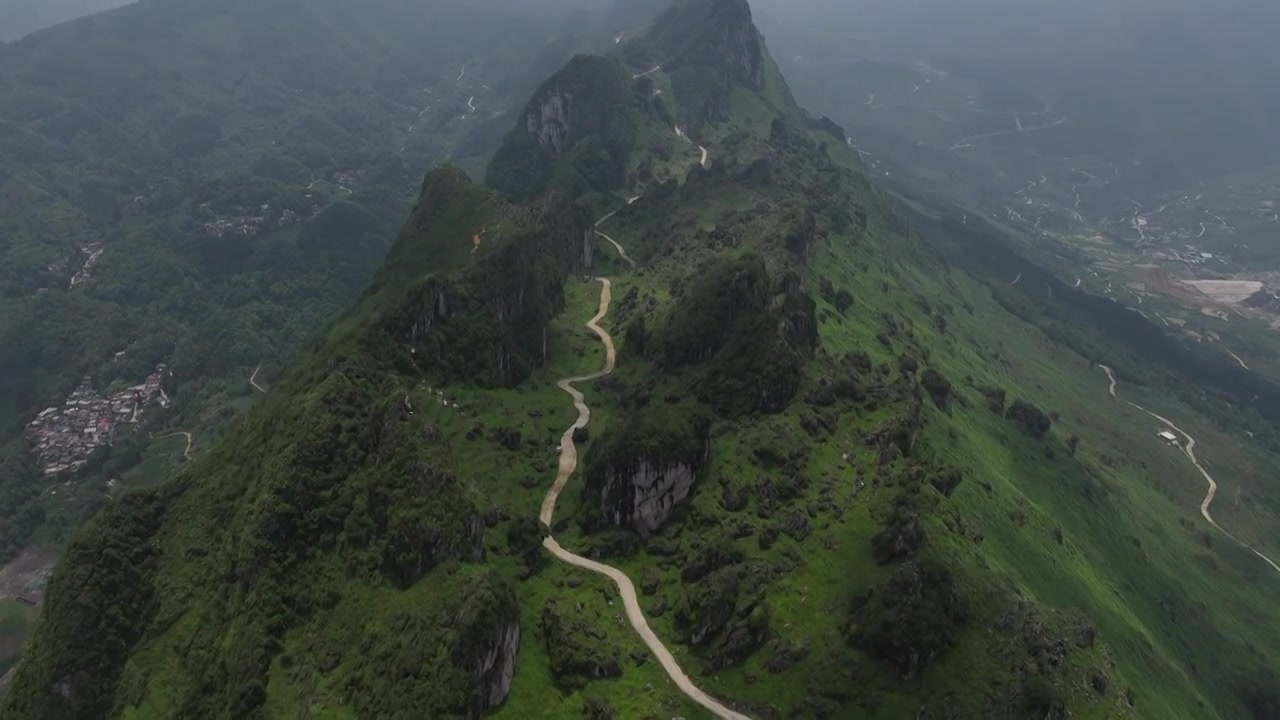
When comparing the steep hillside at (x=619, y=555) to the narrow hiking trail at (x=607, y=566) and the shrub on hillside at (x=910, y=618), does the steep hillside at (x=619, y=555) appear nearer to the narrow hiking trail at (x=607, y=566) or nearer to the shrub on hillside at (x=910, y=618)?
the shrub on hillside at (x=910, y=618)

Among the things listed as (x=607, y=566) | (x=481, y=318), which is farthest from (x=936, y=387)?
(x=481, y=318)

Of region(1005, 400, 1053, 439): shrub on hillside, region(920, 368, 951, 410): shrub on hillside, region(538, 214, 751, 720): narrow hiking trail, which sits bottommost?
region(1005, 400, 1053, 439): shrub on hillside

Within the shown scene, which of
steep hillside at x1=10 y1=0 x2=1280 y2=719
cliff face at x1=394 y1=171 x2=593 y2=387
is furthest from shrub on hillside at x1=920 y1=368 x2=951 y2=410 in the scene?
cliff face at x1=394 y1=171 x2=593 y2=387

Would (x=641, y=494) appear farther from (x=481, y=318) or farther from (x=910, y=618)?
(x=481, y=318)

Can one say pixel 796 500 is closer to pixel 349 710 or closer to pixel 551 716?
pixel 551 716

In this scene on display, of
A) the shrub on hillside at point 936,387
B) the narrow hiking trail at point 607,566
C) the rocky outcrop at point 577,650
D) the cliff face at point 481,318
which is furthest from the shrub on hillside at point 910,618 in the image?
the cliff face at point 481,318

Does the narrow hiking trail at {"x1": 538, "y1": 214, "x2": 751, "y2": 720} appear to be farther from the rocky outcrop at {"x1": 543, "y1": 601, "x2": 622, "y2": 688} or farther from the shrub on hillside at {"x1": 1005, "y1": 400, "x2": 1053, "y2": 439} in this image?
the shrub on hillside at {"x1": 1005, "y1": 400, "x2": 1053, "y2": 439}

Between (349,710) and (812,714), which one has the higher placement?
(349,710)

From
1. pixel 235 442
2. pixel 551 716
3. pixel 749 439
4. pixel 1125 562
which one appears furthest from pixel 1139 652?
pixel 235 442
